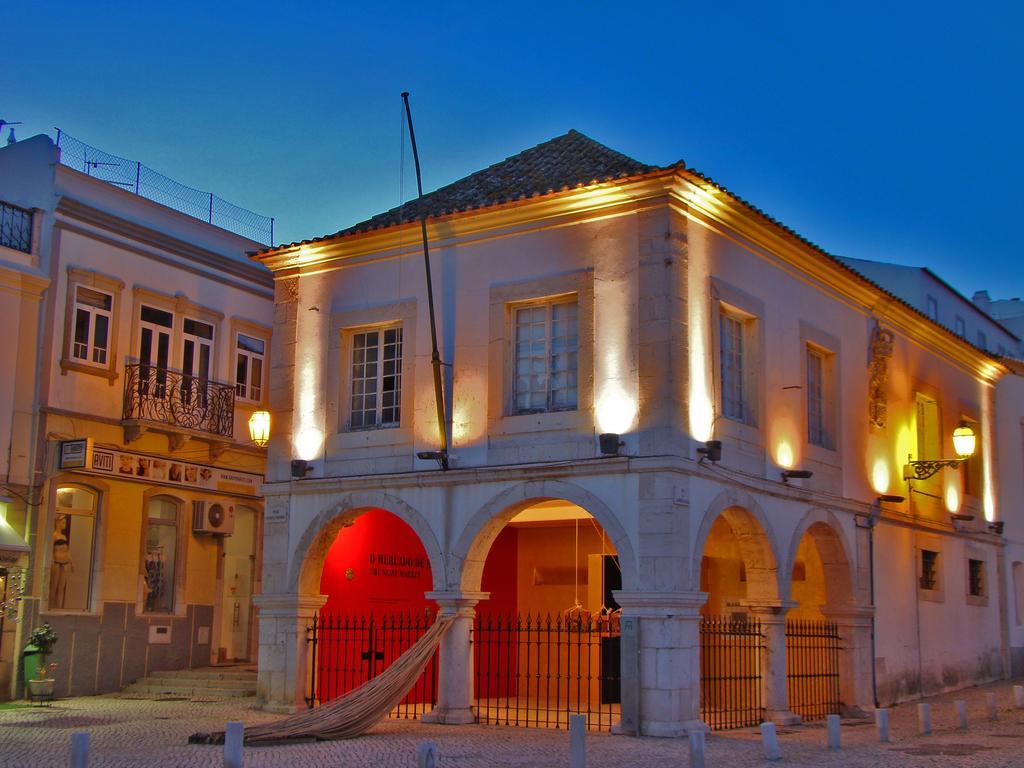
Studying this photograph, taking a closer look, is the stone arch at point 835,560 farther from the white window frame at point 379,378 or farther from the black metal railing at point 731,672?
the white window frame at point 379,378

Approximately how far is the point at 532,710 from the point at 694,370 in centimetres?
557

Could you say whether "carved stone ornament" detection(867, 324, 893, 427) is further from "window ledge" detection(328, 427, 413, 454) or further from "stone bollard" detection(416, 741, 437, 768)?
"stone bollard" detection(416, 741, 437, 768)

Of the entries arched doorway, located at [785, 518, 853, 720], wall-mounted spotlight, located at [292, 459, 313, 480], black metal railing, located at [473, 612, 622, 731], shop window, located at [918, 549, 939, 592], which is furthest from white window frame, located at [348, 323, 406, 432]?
shop window, located at [918, 549, 939, 592]

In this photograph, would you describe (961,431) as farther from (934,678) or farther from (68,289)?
(68,289)

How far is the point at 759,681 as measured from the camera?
16.8 metres

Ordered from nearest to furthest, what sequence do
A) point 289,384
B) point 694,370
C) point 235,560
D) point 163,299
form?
1. point 694,370
2. point 289,384
3. point 163,299
4. point 235,560

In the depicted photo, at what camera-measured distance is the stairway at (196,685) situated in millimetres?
19859

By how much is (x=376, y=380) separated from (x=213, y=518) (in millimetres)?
6550

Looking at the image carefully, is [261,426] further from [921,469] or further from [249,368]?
[921,469]

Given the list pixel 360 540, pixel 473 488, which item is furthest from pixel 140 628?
pixel 473 488

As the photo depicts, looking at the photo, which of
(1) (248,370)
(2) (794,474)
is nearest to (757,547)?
(2) (794,474)

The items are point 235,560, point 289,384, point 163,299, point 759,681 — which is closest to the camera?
point 759,681

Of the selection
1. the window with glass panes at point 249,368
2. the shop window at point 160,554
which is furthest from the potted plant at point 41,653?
the window with glass panes at point 249,368

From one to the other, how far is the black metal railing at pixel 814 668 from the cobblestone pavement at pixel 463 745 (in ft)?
2.74
